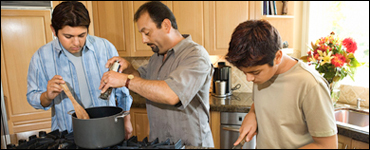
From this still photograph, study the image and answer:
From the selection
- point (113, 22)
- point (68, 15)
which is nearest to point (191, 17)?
point (113, 22)

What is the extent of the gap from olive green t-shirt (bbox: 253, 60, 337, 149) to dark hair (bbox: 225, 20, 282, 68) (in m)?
0.11

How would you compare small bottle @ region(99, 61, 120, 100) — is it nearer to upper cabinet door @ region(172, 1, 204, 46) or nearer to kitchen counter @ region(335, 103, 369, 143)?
upper cabinet door @ region(172, 1, 204, 46)

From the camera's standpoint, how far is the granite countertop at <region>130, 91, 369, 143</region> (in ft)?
5.22

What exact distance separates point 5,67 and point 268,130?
2.44 meters

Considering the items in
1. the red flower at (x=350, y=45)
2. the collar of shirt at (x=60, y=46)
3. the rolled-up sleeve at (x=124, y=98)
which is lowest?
the rolled-up sleeve at (x=124, y=98)

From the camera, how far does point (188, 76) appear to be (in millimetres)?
1078

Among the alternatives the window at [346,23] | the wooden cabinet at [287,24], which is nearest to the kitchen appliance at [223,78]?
the wooden cabinet at [287,24]

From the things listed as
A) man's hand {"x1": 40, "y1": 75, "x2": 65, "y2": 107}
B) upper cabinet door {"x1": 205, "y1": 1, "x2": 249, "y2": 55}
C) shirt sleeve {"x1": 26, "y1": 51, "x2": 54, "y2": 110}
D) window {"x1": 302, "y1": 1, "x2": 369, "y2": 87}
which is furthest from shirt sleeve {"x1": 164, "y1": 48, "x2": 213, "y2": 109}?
window {"x1": 302, "y1": 1, "x2": 369, "y2": 87}

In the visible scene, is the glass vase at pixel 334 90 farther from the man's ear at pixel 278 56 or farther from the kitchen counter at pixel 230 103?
the man's ear at pixel 278 56

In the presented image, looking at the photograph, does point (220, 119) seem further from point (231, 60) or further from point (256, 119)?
point (231, 60)

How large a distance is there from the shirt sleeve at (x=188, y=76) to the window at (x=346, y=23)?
1.58 meters

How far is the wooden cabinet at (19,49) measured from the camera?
2244 mm

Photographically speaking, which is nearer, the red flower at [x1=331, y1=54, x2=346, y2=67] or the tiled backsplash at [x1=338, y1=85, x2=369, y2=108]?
the red flower at [x1=331, y1=54, x2=346, y2=67]

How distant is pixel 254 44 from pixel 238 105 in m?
1.43
